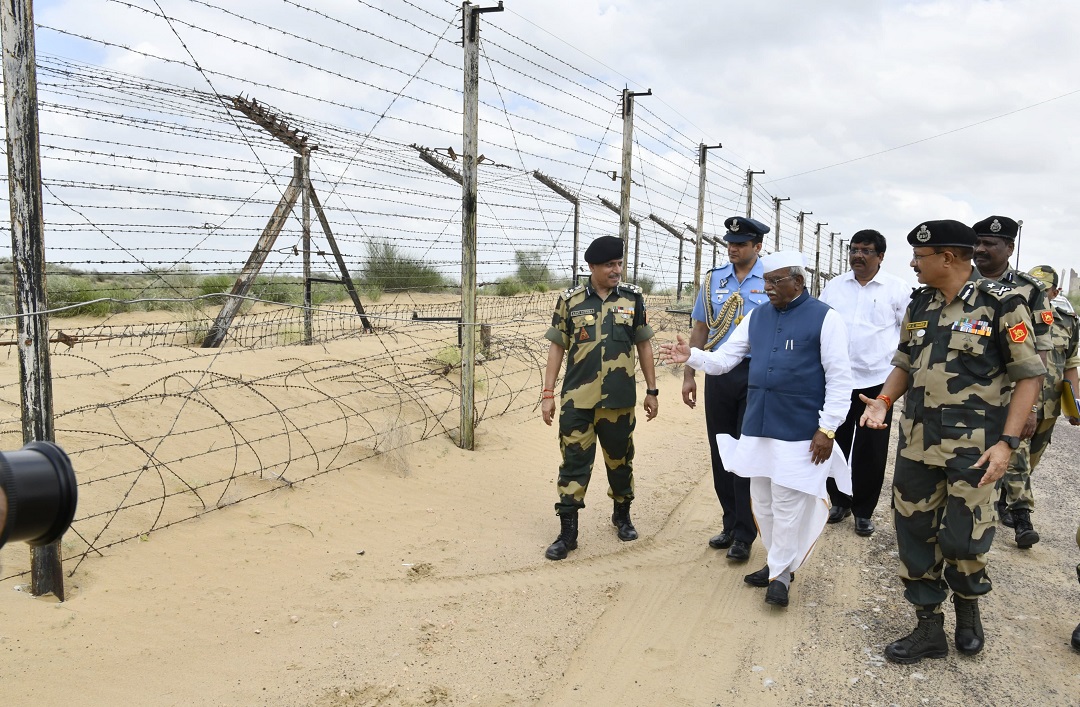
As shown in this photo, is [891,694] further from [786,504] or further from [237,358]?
[237,358]

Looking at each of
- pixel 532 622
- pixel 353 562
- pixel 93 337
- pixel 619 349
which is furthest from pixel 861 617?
pixel 93 337

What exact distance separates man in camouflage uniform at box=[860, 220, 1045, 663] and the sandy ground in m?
0.35

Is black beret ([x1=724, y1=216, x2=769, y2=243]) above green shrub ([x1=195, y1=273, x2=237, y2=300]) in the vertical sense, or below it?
above

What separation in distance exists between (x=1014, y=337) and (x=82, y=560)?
4.54 meters

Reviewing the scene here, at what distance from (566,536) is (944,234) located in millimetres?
2619

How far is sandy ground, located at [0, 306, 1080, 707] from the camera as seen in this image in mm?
3127

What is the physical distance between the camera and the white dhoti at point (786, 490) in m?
3.75

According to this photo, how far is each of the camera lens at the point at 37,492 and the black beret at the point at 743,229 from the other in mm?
3651

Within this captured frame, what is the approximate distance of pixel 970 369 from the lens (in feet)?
10.5

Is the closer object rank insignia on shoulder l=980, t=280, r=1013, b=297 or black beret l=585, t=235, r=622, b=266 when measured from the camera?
rank insignia on shoulder l=980, t=280, r=1013, b=297

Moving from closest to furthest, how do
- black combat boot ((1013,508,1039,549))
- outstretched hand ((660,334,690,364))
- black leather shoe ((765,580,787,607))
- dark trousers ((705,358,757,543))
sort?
black leather shoe ((765,580,787,607)), outstretched hand ((660,334,690,364)), dark trousers ((705,358,757,543)), black combat boot ((1013,508,1039,549))

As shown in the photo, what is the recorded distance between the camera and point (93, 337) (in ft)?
21.7

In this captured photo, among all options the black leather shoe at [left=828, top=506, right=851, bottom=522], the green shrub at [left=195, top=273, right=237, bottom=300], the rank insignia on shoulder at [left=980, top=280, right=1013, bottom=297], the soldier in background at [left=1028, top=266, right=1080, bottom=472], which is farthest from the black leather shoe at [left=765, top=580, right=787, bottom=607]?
the green shrub at [left=195, top=273, right=237, bottom=300]

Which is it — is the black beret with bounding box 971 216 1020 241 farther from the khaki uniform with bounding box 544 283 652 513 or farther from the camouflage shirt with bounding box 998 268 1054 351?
the khaki uniform with bounding box 544 283 652 513
